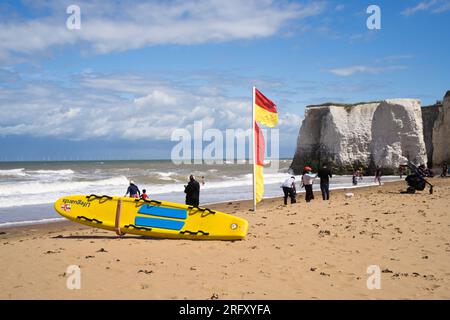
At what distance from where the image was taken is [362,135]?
48281 mm

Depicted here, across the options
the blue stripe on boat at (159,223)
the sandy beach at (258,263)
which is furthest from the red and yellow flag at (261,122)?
the blue stripe on boat at (159,223)

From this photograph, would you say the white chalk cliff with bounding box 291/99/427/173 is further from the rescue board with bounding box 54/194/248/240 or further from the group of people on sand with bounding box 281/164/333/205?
the rescue board with bounding box 54/194/248/240

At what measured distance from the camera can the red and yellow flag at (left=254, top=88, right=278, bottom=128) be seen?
12.4 metres

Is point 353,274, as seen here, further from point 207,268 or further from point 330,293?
point 207,268

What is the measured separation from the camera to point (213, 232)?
369 inches

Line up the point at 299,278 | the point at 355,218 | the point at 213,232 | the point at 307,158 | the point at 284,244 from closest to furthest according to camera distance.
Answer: the point at 299,278 → the point at 284,244 → the point at 213,232 → the point at 355,218 → the point at 307,158

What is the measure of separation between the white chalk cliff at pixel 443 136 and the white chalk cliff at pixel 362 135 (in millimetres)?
2181

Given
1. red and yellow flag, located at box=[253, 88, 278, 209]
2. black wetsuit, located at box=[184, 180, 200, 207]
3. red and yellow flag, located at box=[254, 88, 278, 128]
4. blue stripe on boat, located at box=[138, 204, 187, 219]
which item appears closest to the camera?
blue stripe on boat, located at box=[138, 204, 187, 219]

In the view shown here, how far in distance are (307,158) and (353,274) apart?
152 feet

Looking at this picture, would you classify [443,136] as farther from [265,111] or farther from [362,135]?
[265,111]

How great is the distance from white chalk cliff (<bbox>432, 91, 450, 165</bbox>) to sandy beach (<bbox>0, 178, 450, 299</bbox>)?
3318cm

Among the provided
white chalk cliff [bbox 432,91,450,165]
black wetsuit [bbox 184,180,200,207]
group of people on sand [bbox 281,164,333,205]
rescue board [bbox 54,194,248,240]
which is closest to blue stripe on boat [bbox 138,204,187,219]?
rescue board [bbox 54,194,248,240]

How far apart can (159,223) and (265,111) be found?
4.90m
